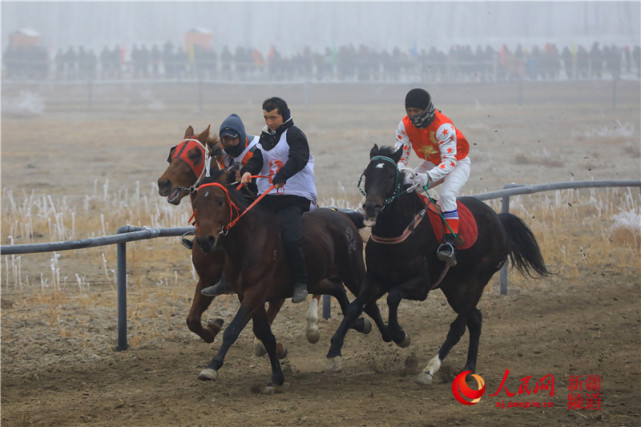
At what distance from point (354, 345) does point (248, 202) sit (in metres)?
2.06

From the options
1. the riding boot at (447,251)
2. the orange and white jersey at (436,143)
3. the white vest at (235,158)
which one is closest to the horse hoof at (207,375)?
the white vest at (235,158)

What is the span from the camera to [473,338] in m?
7.24

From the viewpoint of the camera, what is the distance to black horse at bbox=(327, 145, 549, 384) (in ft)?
21.7

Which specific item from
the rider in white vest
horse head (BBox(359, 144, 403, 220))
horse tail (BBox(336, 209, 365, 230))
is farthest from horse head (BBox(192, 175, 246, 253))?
horse tail (BBox(336, 209, 365, 230))

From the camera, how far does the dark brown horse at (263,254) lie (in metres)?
6.18

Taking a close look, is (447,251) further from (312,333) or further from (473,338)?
(312,333)

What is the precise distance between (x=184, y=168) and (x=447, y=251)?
2288 millimetres

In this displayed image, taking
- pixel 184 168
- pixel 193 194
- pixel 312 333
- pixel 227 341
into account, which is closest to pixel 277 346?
pixel 312 333

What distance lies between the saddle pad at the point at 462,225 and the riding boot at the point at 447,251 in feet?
0.21

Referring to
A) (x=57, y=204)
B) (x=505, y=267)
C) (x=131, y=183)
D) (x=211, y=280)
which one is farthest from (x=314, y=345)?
(x=131, y=183)

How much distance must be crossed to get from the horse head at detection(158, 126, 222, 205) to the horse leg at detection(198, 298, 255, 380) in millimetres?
1037

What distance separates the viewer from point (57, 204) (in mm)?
15539

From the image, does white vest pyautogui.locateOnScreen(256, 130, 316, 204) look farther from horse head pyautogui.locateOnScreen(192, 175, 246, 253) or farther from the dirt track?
the dirt track

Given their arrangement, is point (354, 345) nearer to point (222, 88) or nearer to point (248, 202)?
point (248, 202)
